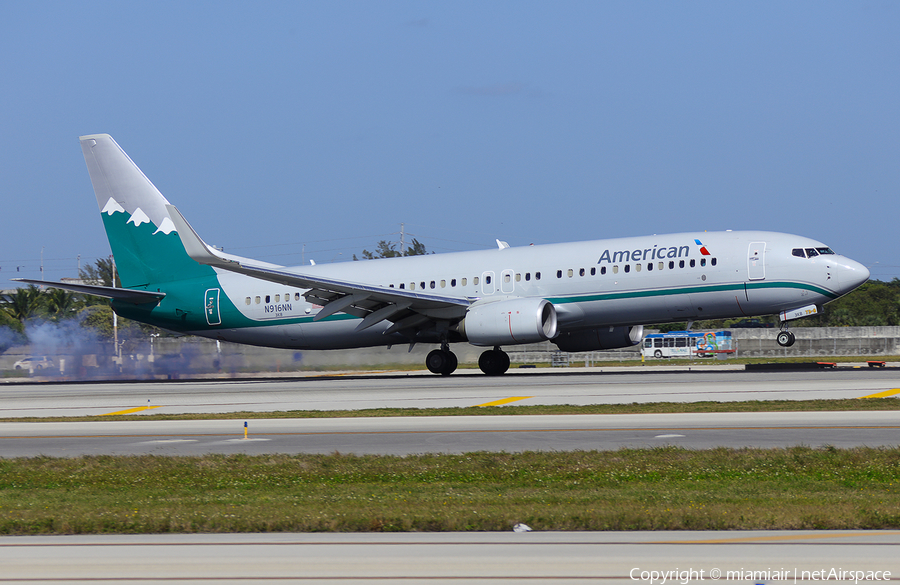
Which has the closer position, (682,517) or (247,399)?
(682,517)

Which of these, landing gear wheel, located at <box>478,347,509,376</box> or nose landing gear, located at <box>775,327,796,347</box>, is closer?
nose landing gear, located at <box>775,327,796,347</box>

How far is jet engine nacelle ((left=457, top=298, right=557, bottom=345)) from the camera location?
31.4 meters

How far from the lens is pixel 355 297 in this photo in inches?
1307

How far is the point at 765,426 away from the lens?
55.9ft

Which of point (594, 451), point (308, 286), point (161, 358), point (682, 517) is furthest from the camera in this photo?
point (161, 358)

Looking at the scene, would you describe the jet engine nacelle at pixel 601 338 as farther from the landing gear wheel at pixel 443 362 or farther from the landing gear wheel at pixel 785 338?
the landing gear wheel at pixel 785 338

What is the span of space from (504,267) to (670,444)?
1991cm

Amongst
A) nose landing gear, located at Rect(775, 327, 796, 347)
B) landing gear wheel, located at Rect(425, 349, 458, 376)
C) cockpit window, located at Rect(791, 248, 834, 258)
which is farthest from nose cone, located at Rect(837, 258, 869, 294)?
landing gear wheel, located at Rect(425, 349, 458, 376)

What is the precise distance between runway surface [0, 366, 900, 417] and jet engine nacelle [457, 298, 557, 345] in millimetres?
1505

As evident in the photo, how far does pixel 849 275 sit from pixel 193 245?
2270cm

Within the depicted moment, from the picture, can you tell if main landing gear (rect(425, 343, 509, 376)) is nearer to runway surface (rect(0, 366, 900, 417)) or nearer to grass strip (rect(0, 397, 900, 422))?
runway surface (rect(0, 366, 900, 417))
